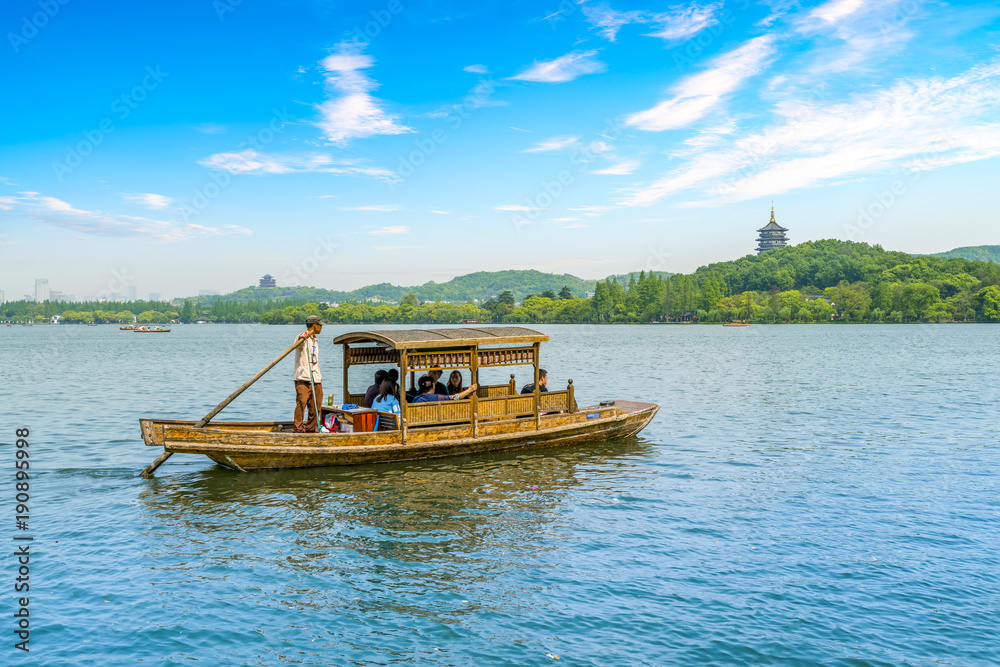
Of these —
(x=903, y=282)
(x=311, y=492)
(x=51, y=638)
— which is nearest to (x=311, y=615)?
(x=51, y=638)

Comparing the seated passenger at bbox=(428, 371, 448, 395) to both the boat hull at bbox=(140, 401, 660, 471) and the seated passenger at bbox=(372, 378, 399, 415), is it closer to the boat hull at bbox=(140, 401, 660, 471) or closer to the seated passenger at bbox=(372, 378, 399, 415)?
the seated passenger at bbox=(372, 378, 399, 415)

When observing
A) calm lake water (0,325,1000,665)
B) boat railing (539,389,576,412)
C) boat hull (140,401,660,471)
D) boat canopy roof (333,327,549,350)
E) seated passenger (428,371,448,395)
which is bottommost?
calm lake water (0,325,1000,665)

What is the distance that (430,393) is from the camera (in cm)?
1938

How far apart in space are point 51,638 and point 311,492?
7.08 metres

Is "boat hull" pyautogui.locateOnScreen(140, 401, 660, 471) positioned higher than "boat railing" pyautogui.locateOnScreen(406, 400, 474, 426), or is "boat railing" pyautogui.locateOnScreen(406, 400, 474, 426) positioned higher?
"boat railing" pyautogui.locateOnScreen(406, 400, 474, 426)

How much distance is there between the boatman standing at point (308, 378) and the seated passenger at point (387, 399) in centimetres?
171

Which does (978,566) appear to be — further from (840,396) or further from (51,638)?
(840,396)

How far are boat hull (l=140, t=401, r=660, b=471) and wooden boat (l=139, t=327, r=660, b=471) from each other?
0.08ft

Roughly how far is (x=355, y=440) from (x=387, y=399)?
1826 mm

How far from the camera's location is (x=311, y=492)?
51.6 ft

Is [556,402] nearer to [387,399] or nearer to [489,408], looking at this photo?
[489,408]

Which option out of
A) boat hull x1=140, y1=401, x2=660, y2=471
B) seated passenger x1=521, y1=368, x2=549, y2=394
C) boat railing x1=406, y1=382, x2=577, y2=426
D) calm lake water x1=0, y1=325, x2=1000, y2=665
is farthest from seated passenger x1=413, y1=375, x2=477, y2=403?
seated passenger x1=521, y1=368, x2=549, y2=394

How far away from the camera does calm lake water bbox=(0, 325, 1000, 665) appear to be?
28.7 feet

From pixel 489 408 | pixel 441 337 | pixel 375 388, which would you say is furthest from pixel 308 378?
pixel 489 408
